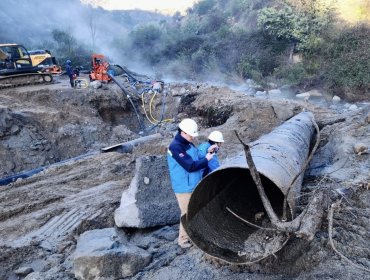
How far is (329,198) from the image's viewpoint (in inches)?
171

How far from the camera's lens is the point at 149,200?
5969 mm

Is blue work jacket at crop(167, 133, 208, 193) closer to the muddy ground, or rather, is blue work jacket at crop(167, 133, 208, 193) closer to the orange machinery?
the muddy ground

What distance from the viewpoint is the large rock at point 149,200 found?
5.62 m

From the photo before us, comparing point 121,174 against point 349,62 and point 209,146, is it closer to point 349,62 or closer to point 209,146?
point 209,146

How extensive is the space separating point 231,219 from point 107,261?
5.00 ft

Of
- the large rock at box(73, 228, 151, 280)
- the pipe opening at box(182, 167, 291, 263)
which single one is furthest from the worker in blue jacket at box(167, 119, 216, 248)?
the large rock at box(73, 228, 151, 280)

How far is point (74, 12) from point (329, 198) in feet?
163

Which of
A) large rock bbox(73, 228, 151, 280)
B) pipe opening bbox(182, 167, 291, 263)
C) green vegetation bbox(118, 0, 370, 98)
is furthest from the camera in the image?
green vegetation bbox(118, 0, 370, 98)

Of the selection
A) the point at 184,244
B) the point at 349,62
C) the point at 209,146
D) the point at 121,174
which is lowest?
the point at 349,62

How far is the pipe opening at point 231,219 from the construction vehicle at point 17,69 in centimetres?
1182

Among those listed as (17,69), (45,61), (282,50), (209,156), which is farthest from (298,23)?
(209,156)

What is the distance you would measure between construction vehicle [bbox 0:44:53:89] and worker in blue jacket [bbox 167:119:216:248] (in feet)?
38.1

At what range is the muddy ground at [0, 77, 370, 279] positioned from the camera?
13.1ft

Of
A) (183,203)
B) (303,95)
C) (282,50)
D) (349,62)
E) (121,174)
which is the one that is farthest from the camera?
(282,50)
